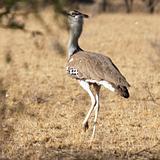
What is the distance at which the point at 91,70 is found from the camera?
7301mm

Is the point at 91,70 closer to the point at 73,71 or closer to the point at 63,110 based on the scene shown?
the point at 73,71

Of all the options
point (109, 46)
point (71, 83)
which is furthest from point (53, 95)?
point (109, 46)

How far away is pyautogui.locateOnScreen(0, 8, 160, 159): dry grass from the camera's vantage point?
6.86m

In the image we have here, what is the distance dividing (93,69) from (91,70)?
3cm

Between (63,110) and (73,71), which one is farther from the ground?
(73,71)

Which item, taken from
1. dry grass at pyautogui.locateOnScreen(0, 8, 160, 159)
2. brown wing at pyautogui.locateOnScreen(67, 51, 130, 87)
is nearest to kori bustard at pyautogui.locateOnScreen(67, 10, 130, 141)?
brown wing at pyautogui.locateOnScreen(67, 51, 130, 87)

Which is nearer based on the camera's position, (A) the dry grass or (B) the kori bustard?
(A) the dry grass

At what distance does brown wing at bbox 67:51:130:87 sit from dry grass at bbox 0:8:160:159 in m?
0.65

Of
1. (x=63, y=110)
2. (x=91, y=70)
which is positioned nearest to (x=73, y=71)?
(x=91, y=70)

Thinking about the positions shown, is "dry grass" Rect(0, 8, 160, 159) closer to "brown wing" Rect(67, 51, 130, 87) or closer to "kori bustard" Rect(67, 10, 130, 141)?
"kori bustard" Rect(67, 10, 130, 141)

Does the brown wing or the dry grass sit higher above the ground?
the brown wing

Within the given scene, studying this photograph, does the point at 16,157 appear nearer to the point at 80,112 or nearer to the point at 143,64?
the point at 80,112

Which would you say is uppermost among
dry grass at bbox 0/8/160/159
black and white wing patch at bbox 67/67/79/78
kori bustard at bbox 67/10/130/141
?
kori bustard at bbox 67/10/130/141

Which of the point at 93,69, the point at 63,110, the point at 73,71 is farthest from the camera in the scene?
the point at 63,110
